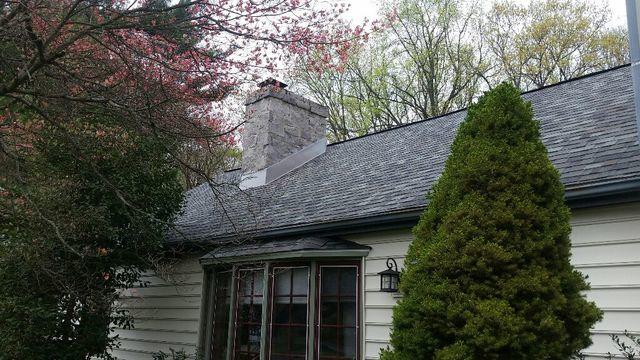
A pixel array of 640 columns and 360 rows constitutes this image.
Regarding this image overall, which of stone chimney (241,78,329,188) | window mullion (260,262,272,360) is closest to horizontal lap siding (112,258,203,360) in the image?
window mullion (260,262,272,360)

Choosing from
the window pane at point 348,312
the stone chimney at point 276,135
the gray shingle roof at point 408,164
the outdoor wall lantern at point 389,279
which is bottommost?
the window pane at point 348,312

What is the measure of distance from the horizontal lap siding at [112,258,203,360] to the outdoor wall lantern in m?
3.45

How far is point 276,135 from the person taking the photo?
413 inches

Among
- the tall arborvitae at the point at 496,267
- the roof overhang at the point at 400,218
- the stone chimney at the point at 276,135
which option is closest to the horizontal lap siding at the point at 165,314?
the roof overhang at the point at 400,218

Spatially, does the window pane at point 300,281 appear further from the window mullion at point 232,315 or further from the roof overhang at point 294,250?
the window mullion at point 232,315

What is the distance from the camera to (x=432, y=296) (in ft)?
11.3

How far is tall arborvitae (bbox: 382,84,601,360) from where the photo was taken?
3.18 meters

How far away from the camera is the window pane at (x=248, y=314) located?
7.07 m

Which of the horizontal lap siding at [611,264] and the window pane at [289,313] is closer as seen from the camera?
the horizontal lap siding at [611,264]

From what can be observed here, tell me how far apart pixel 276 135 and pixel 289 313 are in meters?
4.62

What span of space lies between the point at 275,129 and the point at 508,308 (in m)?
7.78

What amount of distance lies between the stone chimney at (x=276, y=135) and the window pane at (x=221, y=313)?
266cm

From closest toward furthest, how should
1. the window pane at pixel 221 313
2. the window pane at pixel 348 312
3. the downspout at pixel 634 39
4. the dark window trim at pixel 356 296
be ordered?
the downspout at pixel 634 39, the dark window trim at pixel 356 296, the window pane at pixel 348 312, the window pane at pixel 221 313

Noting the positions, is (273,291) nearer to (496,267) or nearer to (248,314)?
(248,314)
